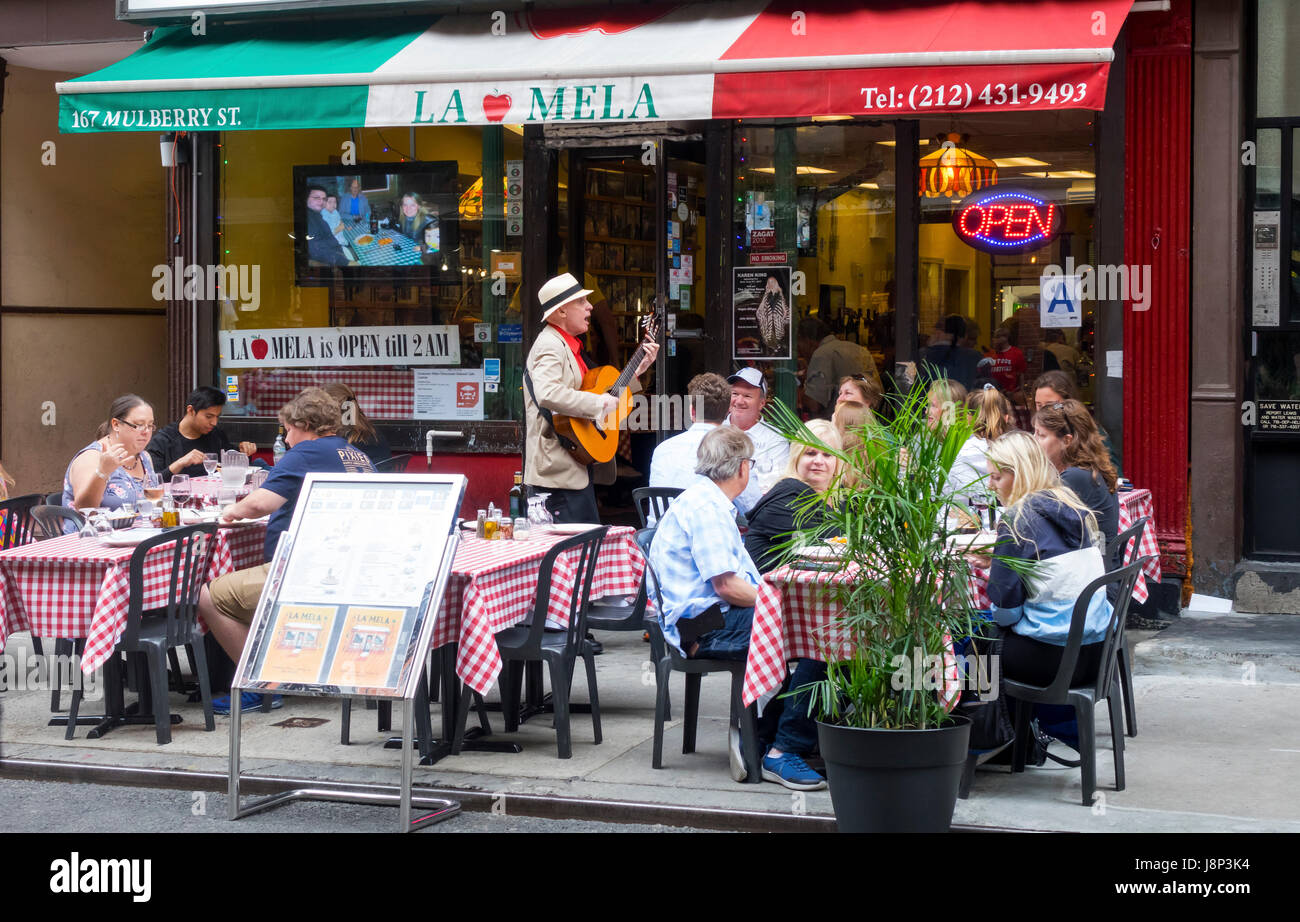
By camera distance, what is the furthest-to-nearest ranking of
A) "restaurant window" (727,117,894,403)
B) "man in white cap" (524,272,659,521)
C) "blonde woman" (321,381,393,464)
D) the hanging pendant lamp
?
1. "restaurant window" (727,117,894,403)
2. the hanging pendant lamp
3. "blonde woman" (321,381,393,464)
4. "man in white cap" (524,272,659,521)

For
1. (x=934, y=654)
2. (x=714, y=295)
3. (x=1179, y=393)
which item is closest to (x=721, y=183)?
(x=714, y=295)

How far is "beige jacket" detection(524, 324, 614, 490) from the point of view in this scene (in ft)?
27.5

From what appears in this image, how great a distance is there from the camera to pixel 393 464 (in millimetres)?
9648

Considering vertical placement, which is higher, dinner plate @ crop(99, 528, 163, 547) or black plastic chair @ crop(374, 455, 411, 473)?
black plastic chair @ crop(374, 455, 411, 473)

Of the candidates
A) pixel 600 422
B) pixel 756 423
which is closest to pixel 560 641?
pixel 600 422

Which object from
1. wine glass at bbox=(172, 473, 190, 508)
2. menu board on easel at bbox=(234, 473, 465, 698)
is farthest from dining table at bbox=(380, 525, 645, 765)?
wine glass at bbox=(172, 473, 190, 508)

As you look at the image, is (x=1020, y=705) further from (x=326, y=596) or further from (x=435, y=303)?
(x=435, y=303)

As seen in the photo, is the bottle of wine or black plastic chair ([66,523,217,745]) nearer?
black plastic chair ([66,523,217,745])

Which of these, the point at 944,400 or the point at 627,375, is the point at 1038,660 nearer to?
the point at 944,400

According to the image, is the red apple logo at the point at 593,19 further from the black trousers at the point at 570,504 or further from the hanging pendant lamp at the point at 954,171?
the black trousers at the point at 570,504

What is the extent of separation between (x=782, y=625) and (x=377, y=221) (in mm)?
6210

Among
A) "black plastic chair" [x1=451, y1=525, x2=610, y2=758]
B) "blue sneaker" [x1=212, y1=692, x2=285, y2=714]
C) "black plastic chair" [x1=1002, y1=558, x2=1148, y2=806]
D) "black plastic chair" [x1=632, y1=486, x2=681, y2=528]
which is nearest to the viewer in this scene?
"black plastic chair" [x1=1002, y1=558, x2=1148, y2=806]

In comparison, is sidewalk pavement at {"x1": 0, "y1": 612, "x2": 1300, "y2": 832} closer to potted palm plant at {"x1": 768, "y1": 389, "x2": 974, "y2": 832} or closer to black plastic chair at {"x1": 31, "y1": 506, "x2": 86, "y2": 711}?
black plastic chair at {"x1": 31, "y1": 506, "x2": 86, "y2": 711}

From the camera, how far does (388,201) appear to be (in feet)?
35.7
